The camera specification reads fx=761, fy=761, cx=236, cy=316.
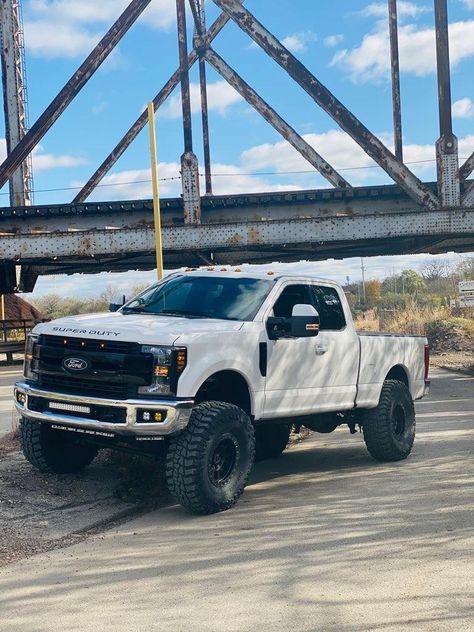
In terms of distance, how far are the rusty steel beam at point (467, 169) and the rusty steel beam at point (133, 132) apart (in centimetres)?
932

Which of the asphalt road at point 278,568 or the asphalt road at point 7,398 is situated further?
the asphalt road at point 7,398

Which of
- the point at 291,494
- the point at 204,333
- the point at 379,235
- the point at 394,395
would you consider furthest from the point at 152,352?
the point at 379,235

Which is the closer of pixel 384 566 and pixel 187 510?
pixel 384 566

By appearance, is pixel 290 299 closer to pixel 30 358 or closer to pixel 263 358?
pixel 263 358

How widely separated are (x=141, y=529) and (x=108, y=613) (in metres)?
1.87

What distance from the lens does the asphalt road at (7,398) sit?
38.2 feet

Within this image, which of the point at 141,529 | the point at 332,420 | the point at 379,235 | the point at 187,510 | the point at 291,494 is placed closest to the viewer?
the point at 141,529

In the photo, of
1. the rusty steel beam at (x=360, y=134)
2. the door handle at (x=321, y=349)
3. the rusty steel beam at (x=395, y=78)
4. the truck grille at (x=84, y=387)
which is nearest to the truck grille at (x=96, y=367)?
the truck grille at (x=84, y=387)

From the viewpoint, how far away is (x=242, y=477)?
6.70 meters

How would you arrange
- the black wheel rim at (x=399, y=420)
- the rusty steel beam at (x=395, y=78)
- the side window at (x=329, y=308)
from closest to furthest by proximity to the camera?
1. the side window at (x=329, y=308)
2. the black wheel rim at (x=399, y=420)
3. the rusty steel beam at (x=395, y=78)

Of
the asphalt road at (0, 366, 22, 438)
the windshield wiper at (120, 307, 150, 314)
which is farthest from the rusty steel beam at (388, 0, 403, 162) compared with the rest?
the windshield wiper at (120, 307, 150, 314)

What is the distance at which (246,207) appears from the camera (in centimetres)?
2386

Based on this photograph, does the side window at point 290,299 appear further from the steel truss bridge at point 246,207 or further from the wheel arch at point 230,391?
the steel truss bridge at point 246,207

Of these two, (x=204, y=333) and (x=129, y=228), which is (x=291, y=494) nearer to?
(x=204, y=333)
